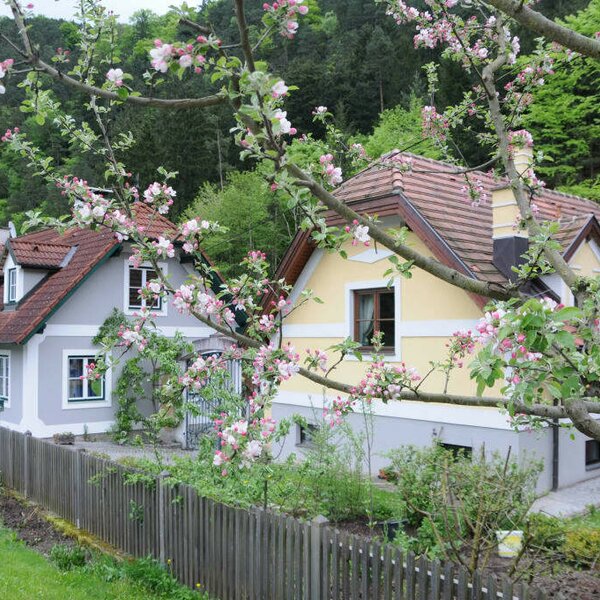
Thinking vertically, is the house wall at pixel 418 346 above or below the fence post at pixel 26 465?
above

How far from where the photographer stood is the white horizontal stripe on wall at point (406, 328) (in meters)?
11.2

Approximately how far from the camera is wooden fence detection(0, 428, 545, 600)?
455 centimetres

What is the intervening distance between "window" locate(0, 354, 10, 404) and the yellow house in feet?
28.6

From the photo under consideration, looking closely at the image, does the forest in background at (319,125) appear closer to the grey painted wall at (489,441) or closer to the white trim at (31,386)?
the white trim at (31,386)

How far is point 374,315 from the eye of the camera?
12.6m

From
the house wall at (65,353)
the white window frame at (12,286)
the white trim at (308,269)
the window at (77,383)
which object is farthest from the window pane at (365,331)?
the white window frame at (12,286)

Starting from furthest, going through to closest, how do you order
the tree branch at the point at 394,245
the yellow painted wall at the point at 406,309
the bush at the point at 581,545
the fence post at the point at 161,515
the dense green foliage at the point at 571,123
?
the dense green foliage at the point at 571,123 < the yellow painted wall at the point at 406,309 < the fence post at the point at 161,515 < the bush at the point at 581,545 < the tree branch at the point at 394,245

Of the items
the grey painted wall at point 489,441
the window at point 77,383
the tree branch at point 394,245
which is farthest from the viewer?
the window at point 77,383

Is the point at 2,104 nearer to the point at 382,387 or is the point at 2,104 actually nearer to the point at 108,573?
the point at 108,573

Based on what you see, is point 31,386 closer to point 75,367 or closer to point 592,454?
point 75,367

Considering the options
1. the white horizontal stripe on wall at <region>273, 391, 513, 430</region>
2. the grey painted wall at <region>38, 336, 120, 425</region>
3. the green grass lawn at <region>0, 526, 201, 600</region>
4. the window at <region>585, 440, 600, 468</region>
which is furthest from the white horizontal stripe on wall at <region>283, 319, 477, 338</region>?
the grey painted wall at <region>38, 336, 120, 425</region>

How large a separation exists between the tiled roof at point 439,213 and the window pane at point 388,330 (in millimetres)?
2058

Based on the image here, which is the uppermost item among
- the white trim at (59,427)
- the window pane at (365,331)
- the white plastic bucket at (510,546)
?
the window pane at (365,331)

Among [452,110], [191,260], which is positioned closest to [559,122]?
[191,260]
